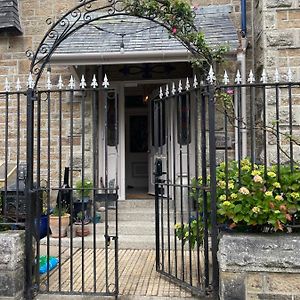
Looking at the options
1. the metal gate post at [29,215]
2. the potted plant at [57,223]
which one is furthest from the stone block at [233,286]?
the potted plant at [57,223]

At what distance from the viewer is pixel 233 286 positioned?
3518mm

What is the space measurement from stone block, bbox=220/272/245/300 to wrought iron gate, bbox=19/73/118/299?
3.56 ft

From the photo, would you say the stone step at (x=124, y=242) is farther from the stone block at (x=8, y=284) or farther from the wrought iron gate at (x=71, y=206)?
the stone block at (x=8, y=284)

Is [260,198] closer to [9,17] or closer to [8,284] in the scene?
[8,284]

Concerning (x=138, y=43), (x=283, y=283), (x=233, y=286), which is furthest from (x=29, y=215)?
(x=138, y=43)

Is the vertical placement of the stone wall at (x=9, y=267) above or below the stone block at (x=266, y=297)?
above

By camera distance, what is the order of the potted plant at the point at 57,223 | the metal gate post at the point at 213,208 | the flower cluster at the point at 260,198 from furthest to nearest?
1. the potted plant at the point at 57,223
2. the metal gate post at the point at 213,208
3. the flower cluster at the point at 260,198

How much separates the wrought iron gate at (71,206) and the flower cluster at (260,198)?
1.15 metres

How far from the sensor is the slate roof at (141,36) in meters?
6.43

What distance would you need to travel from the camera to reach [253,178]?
3.60 m

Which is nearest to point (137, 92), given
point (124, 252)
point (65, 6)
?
point (65, 6)

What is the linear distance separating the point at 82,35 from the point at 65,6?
2.92ft

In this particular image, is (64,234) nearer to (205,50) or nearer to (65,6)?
(205,50)

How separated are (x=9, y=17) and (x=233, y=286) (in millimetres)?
6291
